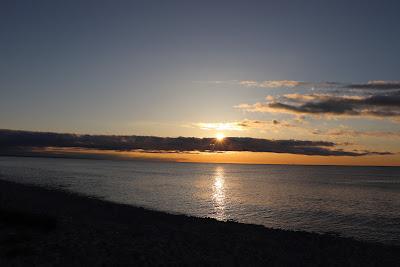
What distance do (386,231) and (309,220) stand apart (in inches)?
357

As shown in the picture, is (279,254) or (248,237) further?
(248,237)

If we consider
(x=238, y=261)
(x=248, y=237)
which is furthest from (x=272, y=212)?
(x=238, y=261)

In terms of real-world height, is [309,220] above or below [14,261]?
below

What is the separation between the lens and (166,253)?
63.2 feet

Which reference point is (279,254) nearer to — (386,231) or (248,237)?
(248,237)

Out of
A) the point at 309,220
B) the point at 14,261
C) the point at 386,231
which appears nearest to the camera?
the point at 14,261

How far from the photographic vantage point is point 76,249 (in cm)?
1814

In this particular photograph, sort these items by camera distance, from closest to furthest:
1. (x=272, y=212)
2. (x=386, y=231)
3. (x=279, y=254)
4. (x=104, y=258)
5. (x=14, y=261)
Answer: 1. (x=14, y=261)
2. (x=104, y=258)
3. (x=279, y=254)
4. (x=386, y=231)
5. (x=272, y=212)

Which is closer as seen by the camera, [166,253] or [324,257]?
[166,253]

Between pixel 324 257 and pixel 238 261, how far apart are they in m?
6.52

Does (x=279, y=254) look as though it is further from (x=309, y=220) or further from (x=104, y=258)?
(x=309, y=220)

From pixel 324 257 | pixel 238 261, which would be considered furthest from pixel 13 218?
pixel 324 257

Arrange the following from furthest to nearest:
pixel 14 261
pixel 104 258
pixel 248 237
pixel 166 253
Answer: pixel 248 237, pixel 166 253, pixel 104 258, pixel 14 261

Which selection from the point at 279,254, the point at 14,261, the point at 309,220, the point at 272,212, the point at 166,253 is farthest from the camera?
the point at 272,212
